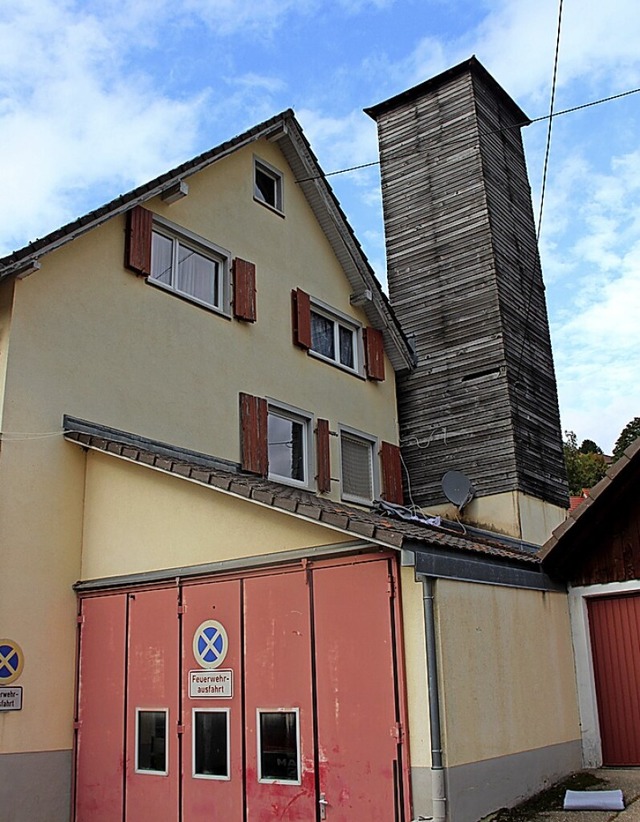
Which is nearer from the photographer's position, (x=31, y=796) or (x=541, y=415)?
(x=31, y=796)

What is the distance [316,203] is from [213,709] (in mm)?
10716

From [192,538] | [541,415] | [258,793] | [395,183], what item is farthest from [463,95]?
[258,793]

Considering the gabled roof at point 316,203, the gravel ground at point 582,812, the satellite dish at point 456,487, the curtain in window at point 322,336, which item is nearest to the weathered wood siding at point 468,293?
the satellite dish at point 456,487

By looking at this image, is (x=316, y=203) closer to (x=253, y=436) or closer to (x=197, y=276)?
(x=197, y=276)

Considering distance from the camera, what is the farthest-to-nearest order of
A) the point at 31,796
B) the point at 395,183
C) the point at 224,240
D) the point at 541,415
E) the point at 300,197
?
the point at 395,183
the point at 541,415
the point at 300,197
the point at 224,240
the point at 31,796

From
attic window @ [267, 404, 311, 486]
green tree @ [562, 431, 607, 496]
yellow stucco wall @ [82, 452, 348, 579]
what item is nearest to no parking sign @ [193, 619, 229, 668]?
yellow stucco wall @ [82, 452, 348, 579]

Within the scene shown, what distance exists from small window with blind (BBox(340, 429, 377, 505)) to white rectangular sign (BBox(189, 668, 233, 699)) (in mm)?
6931

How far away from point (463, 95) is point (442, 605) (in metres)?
14.1

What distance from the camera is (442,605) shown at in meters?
8.74

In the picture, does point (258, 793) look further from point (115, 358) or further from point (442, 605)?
point (115, 358)

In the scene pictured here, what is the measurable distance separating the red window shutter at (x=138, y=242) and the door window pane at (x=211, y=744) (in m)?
6.64

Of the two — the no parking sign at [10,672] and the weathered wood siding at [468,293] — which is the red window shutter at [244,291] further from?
the no parking sign at [10,672]

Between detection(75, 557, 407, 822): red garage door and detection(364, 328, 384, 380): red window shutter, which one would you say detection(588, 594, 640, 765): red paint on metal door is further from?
detection(364, 328, 384, 380): red window shutter

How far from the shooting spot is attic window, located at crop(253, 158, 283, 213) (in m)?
16.6
